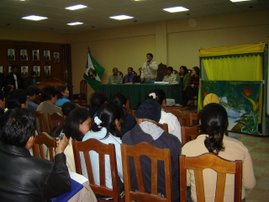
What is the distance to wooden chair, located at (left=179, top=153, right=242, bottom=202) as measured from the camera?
159cm

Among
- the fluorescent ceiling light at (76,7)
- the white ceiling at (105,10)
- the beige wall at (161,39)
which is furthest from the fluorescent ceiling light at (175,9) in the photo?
the fluorescent ceiling light at (76,7)

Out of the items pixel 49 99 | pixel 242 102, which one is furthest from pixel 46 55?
pixel 242 102

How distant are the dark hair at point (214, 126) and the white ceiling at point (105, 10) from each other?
18.3 feet

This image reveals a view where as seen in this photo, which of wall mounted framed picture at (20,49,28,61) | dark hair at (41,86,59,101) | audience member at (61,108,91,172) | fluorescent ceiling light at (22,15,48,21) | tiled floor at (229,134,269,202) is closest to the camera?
audience member at (61,108,91,172)

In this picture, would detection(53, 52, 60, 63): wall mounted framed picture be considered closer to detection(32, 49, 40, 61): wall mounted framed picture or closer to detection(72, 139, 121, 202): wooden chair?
detection(32, 49, 40, 61): wall mounted framed picture

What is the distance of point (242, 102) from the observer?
5930 mm

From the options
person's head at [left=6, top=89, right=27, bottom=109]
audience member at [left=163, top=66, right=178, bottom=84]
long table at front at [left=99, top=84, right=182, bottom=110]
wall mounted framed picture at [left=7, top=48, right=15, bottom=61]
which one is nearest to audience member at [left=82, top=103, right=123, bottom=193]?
person's head at [left=6, top=89, right=27, bottom=109]

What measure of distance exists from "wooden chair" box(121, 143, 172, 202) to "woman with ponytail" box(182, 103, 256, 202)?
7.3 inches

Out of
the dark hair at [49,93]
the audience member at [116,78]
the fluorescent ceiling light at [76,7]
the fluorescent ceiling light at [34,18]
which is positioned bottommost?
the dark hair at [49,93]

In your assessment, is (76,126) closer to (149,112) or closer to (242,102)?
(149,112)

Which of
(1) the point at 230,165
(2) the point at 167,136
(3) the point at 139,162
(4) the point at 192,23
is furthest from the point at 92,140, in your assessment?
(4) the point at 192,23

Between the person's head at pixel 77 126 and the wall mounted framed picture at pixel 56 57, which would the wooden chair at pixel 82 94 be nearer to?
the wall mounted framed picture at pixel 56 57

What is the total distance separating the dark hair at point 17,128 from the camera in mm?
1461

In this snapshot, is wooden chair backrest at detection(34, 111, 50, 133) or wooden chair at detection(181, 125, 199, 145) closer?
wooden chair at detection(181, 125, 199, 145)
